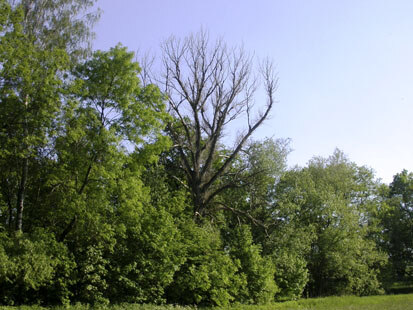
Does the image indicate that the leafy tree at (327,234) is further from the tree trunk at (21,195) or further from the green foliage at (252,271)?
the tree trunk at (21,195)

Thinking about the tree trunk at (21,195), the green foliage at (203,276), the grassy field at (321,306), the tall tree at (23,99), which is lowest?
the grassy field at (321,306)

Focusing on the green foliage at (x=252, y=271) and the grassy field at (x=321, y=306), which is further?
the green foliage at (x=252, y=271)

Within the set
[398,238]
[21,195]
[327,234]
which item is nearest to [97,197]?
[21,195]

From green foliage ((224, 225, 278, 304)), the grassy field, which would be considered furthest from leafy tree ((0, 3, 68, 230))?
green foliage ((224, 225, 278, 304))

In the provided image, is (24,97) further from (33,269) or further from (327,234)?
(327,234)

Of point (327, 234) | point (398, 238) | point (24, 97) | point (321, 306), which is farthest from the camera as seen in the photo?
point (398, 238)

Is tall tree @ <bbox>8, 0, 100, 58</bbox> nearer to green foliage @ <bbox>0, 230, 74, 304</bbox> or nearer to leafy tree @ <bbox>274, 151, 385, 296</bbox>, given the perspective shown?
green foliage @ <bbox>0, 230, 74, 304</bbox>

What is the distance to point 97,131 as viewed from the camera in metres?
19.9

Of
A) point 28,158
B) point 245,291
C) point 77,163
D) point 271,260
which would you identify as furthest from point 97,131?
point 271,260

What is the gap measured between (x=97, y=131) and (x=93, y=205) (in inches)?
138

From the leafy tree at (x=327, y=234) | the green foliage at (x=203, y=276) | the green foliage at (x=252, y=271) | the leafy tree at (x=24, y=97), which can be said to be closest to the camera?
the leafy tree at (x=24, y=97)

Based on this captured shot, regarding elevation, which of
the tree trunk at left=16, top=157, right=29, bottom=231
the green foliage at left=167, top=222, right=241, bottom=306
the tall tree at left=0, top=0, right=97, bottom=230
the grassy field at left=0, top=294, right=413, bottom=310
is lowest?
the grassy field at left=0, top=294, right=413, bottom=310

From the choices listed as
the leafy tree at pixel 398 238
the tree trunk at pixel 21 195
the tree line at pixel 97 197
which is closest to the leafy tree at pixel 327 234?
the tree line at pixel 97 197

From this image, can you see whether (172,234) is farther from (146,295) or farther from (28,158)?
(28,158)
